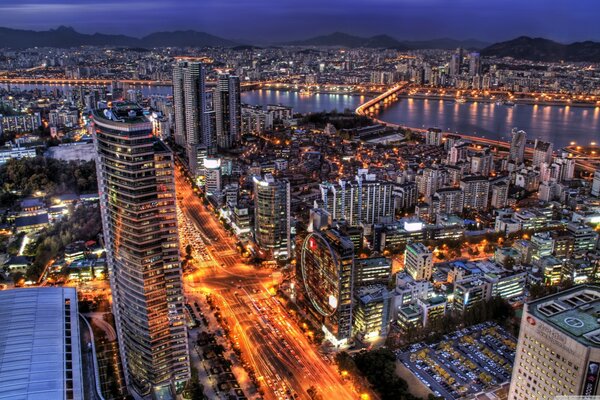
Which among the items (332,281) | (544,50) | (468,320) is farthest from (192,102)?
(544,50)

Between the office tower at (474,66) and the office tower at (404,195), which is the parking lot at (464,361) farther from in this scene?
the office tower at (474,66)

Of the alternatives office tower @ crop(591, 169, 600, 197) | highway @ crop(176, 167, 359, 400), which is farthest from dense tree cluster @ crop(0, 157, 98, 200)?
office tower @ crop(591, 169, 600, 197)

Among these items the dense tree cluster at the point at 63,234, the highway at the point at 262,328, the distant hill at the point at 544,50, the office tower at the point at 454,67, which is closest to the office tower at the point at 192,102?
the dense tree cluster at the point at 63,234

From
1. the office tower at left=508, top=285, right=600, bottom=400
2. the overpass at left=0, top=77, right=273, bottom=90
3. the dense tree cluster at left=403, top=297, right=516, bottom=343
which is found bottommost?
the dense tree cluster at left=403, top=297, right=516, bottom=343

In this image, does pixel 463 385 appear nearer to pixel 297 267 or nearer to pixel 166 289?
pixel 297 267

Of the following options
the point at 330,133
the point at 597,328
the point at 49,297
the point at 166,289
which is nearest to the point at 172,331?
the point at 166,289

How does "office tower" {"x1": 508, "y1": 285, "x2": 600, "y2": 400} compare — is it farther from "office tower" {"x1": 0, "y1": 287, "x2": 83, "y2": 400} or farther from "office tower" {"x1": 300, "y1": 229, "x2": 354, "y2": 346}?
"office tower" {"x1": 0, "y1": 287, "x2": 83, "y2": 400}
